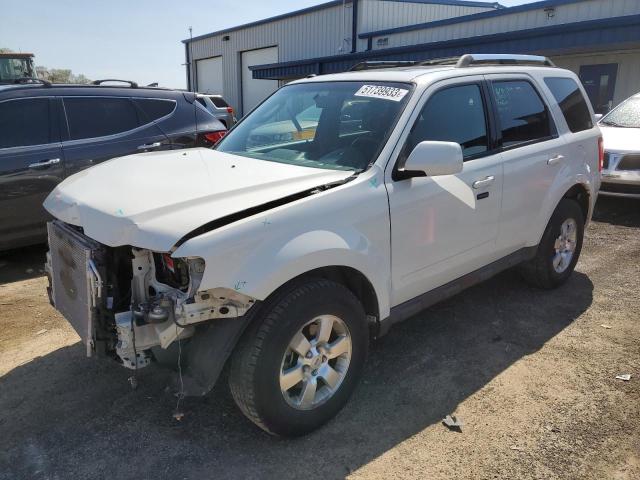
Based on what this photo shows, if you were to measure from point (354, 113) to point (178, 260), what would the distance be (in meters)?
1.58

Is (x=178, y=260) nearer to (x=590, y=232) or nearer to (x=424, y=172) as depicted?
(x=424, y=172)

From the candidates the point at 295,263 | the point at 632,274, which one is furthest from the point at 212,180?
the point at 632,274

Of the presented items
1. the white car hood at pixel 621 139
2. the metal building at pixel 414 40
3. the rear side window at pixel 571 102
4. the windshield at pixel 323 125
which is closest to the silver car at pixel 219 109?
the metal building at pixel 414 40

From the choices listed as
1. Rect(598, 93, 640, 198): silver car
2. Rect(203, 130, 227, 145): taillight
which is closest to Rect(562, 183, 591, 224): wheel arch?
Rect(598, 93, 640, 198): silver car

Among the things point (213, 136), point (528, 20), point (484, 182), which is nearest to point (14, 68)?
point (213, 136)

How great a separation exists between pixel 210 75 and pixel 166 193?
31.8 m

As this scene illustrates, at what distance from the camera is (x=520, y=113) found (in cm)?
406

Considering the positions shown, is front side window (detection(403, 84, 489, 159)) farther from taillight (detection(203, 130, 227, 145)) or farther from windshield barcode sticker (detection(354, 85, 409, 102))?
taillight (detection(203, 130, 227, 145))

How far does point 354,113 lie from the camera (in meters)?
3.40

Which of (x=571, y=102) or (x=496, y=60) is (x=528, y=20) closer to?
(x=571, y=102)

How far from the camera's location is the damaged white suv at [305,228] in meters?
2.39

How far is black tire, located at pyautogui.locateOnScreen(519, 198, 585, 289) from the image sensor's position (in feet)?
14.7

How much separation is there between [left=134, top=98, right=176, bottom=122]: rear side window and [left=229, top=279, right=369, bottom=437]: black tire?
4426 millimetres

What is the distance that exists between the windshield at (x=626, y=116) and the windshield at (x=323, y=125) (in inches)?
270
